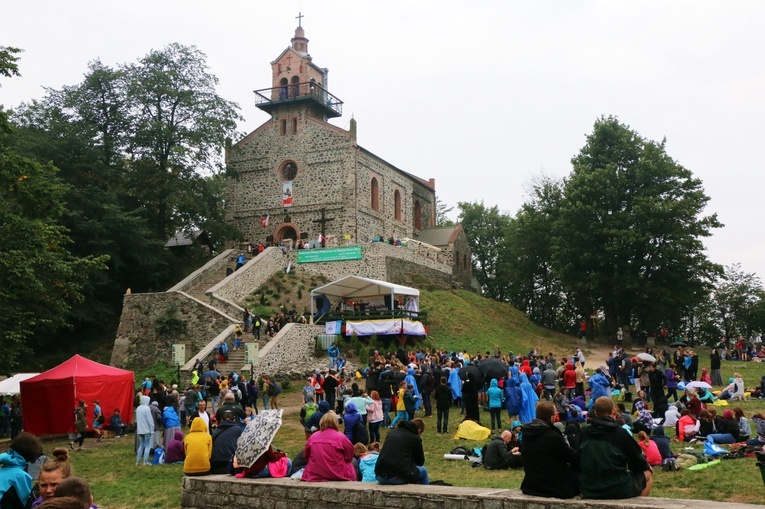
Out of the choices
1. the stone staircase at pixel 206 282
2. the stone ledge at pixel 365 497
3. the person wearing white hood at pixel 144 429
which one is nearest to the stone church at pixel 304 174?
the stone staircase at pixel 206 282

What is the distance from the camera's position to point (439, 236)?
49.7 metres

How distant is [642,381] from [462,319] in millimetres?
16790

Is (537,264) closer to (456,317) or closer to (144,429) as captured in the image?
(456,317)

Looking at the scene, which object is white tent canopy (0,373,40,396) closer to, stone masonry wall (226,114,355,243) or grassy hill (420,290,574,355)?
grassy hill (420,290,574,355)

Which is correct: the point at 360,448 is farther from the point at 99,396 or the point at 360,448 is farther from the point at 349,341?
the point at 349,341

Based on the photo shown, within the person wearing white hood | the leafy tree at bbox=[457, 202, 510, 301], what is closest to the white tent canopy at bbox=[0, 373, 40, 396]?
the person wearing white hood

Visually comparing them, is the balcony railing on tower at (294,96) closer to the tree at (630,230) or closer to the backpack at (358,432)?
the tree at (630,230)

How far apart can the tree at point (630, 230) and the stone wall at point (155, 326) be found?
731 inches

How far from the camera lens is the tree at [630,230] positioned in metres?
36.6

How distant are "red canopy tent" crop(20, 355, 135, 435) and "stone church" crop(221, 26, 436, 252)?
22.2m

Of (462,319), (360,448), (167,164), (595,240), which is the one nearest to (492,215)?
(595,240)

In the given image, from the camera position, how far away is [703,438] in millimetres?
13383

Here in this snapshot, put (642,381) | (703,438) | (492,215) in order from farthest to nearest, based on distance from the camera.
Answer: (492,215)
(642,381)
(703,438)

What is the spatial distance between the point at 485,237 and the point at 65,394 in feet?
150
